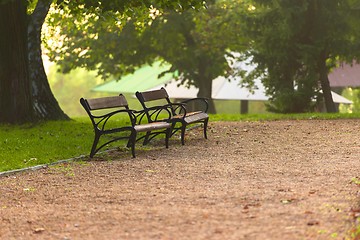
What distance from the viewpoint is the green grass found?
13.5 m

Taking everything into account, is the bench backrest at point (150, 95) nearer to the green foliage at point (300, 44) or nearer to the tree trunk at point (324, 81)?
the green foliage at point (300, 44)

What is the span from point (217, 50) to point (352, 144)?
25011mm

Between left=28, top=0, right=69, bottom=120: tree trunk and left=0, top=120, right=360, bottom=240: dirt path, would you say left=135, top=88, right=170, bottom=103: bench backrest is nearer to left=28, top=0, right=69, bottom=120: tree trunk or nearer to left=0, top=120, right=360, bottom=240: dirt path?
left=0, top=120, right=360, bottom=240: dirt path

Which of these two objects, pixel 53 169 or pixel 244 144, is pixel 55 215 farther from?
pixel 244 144

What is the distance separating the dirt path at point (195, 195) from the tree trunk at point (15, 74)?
20.7 feet

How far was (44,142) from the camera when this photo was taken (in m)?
15.9

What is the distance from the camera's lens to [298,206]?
853 centimetres

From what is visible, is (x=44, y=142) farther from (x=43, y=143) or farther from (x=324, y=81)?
(x=324, y=81)

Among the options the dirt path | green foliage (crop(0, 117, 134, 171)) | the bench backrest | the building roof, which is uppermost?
the building roof

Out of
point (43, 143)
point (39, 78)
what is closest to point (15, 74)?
point (39, 78)

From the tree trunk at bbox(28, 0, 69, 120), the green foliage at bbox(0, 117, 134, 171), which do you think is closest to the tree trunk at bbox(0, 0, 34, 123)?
the green foliage at bbox(0, 117, 134, 171)

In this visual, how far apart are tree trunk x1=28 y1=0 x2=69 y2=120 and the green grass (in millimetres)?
849

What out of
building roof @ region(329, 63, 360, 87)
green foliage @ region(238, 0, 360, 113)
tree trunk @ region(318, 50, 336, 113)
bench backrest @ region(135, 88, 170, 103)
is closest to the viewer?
bench backrest @ region(135, 88, 170, 103)

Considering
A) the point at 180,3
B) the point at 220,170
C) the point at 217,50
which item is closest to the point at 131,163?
the point at 220,170
